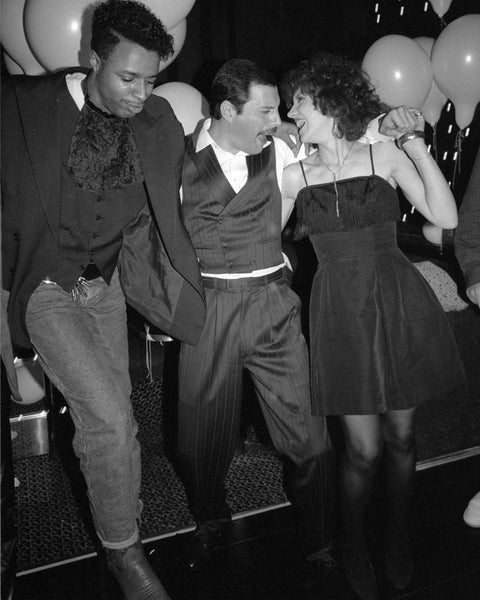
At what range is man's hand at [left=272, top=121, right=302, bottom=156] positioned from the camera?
7.62 feet

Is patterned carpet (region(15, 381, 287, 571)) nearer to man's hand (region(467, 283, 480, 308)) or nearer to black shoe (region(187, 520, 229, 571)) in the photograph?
black shoe (region(187, 520, 229, 571))

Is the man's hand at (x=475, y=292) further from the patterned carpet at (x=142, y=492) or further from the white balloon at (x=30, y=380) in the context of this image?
the white balloon at (x=30, y=380)

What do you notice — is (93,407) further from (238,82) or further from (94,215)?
(238,82)

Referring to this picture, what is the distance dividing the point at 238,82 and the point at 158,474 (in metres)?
1.89

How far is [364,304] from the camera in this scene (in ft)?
6.80

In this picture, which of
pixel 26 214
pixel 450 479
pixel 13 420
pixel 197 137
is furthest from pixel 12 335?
pixel 450 479

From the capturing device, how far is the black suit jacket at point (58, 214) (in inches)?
75.7

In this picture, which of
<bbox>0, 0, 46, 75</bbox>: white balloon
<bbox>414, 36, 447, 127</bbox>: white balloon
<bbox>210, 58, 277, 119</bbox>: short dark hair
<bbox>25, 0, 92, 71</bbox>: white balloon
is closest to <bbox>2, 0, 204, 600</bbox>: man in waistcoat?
<bbox>210, 58, 277, 119</bbox>: short dark hair

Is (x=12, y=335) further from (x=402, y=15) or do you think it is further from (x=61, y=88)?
(x=402, y=15)

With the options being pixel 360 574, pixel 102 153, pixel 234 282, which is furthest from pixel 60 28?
pixel 360 574

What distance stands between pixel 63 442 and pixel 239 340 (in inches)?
60.7

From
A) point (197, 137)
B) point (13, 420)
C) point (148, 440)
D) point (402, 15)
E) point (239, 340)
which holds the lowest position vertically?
point (148, 440)

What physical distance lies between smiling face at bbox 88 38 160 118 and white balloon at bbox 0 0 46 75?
100 cm

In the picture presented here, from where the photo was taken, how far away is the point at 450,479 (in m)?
2.89
